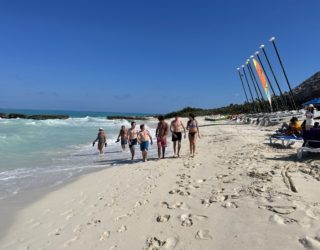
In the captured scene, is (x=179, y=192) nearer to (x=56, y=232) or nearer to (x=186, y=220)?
(x=186, y=220)

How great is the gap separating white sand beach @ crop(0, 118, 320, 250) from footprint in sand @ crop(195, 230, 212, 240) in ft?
0.04

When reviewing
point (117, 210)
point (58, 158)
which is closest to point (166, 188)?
point (117, 210)

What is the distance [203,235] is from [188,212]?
0.89 metres

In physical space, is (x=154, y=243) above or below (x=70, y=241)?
above

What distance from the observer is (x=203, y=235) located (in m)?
4.49

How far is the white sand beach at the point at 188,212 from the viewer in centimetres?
436

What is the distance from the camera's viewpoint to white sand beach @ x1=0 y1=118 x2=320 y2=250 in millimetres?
4355

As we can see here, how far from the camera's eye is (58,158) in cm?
1405

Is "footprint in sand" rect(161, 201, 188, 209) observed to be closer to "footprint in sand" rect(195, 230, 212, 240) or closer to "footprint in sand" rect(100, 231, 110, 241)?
"footprint in sand" rect(195, 230, 212, 240)

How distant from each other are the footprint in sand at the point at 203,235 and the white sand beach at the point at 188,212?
0.04 ft

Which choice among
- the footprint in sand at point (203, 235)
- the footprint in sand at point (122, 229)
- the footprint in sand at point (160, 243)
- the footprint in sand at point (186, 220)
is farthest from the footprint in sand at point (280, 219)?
the footprint in sand at point (122, 229)

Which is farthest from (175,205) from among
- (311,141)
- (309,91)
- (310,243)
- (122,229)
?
(309,91)

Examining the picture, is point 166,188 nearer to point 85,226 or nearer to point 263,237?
A: point 85,226

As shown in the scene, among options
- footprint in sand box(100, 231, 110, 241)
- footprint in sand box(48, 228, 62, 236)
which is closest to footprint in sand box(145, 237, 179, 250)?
footprint in sand box(100, 231, 110, 241)
